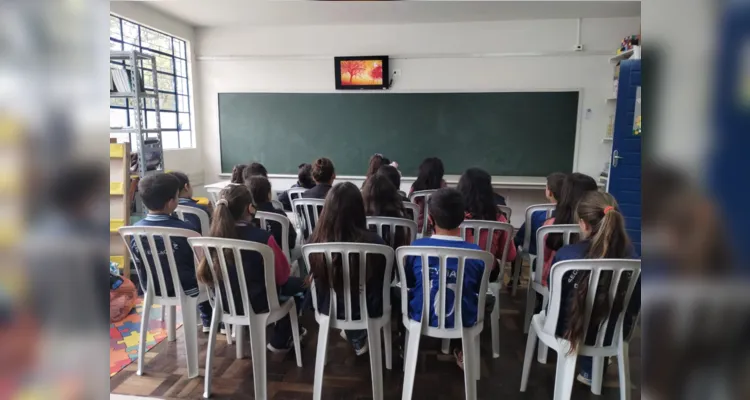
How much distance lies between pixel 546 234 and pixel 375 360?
3.75ft

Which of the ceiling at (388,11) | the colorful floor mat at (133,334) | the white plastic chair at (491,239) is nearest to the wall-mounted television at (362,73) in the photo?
the ceiling at (388,11)

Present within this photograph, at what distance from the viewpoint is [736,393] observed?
0.85 ft

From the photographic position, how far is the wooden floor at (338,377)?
2123mm

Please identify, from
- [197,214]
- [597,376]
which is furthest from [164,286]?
[597,376]

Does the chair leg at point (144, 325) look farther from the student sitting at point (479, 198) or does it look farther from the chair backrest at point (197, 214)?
the student sitting at point (479, 198)

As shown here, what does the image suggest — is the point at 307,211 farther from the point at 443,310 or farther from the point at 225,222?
the point at 443,310

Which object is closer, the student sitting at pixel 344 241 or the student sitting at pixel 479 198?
the student sitting at pixel 344 241

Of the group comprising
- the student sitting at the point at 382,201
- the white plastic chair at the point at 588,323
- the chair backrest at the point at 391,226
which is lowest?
the white plastic chair at the point at 588,323

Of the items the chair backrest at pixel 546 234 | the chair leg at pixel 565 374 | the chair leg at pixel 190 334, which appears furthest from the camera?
the chair backrest at pixel 546 234

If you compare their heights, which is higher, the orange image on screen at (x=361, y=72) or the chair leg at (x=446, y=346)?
the orange image on screen at (x=361, y=72)

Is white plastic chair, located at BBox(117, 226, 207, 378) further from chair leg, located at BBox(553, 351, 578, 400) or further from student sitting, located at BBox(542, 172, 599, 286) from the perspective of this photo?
student sitting, located at BBox(542, 172, 599, 286)

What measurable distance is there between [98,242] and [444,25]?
5.47 metres

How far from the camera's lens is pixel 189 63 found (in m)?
5.60

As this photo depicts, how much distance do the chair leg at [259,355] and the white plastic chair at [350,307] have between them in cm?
24
